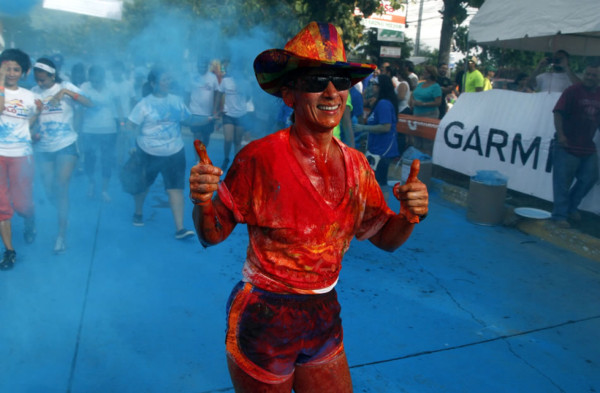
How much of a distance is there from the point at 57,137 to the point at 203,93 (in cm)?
341

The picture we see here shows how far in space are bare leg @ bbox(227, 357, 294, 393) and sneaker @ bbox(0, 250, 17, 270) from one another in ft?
11.3

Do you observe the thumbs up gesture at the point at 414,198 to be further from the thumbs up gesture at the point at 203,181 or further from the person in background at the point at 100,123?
the person in background at the point at 100,123

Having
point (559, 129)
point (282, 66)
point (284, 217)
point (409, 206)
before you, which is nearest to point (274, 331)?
point (284, 217)

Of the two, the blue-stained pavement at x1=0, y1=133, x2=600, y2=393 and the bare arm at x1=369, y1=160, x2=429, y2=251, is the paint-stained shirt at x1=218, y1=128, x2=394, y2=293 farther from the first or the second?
the blue-stained pavement at x1=0, y1=133, x2=600, y2=393

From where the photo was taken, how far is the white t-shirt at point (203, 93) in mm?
8016

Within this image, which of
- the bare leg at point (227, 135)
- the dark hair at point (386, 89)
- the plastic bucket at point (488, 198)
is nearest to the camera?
the dark hair at point (386, 89)

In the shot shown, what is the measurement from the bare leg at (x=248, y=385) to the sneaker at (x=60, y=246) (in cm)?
360

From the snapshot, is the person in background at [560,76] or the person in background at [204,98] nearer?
the person in background at [560,76]

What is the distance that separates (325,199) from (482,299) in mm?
2901

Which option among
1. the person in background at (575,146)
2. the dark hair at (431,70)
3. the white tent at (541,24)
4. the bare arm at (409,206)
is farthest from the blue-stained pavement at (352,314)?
the dark hair at (431,70)

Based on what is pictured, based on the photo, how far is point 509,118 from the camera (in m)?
6.62

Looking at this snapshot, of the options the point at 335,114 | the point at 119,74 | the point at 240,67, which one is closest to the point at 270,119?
the point at 240,67

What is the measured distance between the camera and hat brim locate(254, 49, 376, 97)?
5.19 feet

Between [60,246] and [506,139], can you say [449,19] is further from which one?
[60,246]
